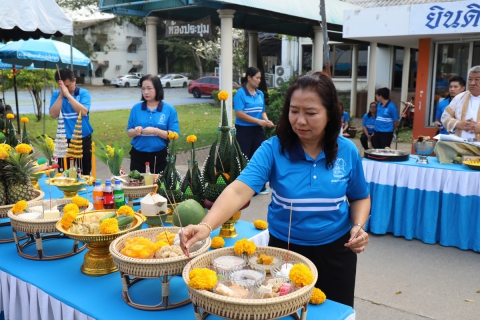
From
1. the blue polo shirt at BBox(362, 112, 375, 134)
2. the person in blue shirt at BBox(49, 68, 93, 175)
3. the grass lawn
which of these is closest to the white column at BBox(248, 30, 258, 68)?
the grass lawn

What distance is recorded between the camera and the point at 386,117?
7.34m

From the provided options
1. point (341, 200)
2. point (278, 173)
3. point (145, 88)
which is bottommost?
point (341, 200)

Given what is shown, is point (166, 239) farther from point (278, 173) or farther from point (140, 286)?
point (278, 173)

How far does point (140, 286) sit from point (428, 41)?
27.7 feet

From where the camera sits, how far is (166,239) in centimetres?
188

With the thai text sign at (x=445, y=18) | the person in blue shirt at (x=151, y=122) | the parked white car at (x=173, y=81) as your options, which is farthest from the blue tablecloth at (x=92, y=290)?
the parked white car at (x=173, y=81)

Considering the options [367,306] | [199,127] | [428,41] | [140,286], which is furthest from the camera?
[199,127]

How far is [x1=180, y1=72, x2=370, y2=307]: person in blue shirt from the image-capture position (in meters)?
1.69

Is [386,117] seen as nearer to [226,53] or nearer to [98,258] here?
[226,53]

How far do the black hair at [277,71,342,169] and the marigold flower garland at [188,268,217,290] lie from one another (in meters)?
0.69

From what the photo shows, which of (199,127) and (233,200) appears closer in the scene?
(233,200)

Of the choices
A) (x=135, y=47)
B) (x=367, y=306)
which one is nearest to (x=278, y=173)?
(x=367, y=306)

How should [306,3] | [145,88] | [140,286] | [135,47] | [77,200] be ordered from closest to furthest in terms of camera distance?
[140,286] → [77,200] → [145,88] → [306,3] → [135,47]

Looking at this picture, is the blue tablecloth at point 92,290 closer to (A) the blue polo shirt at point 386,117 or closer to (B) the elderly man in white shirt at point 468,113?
(B) the elderly man in white shirt at point 468,113
